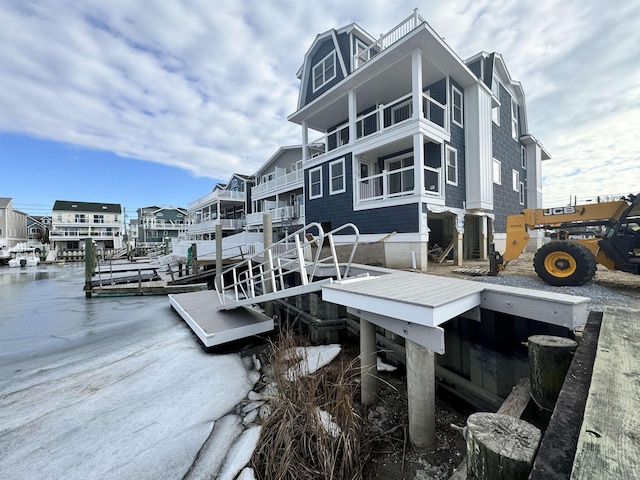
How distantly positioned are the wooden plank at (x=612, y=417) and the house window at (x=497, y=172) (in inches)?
506

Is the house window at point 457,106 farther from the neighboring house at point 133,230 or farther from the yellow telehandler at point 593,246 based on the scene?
the neighboring house at point 133,230

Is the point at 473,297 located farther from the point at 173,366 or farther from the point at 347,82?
the point at 347,82

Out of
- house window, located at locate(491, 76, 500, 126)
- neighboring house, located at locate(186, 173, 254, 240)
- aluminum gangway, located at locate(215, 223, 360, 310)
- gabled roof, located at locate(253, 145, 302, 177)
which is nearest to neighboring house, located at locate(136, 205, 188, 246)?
neighboring house, located at locate(186, 173, 254, 240)

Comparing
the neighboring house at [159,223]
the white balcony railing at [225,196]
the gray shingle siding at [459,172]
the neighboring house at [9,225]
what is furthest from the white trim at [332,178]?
the neighboring house at [9,225]

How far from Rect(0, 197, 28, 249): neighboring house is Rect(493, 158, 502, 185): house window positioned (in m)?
61.1

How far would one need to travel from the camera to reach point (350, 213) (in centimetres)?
1219

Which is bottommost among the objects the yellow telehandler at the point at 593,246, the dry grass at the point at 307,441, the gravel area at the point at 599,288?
the dry grass at the point at 307,441

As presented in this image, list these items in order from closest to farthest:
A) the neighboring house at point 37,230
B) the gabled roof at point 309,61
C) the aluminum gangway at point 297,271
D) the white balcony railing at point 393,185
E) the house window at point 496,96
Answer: the aluminum gangway at point 297,271, the white balcony railing at point 393,185, the gabled roof at point 309,61, the house window at point 496,96, the neighboring house at point 37,230

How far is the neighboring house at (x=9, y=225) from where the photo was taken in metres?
43.0

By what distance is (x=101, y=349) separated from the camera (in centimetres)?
777

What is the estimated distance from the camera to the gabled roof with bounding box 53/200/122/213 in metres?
49.7

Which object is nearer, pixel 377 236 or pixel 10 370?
pixel 10 370

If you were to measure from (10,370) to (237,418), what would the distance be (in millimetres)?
6482

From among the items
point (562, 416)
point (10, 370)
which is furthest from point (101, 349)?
point (562, 416)
